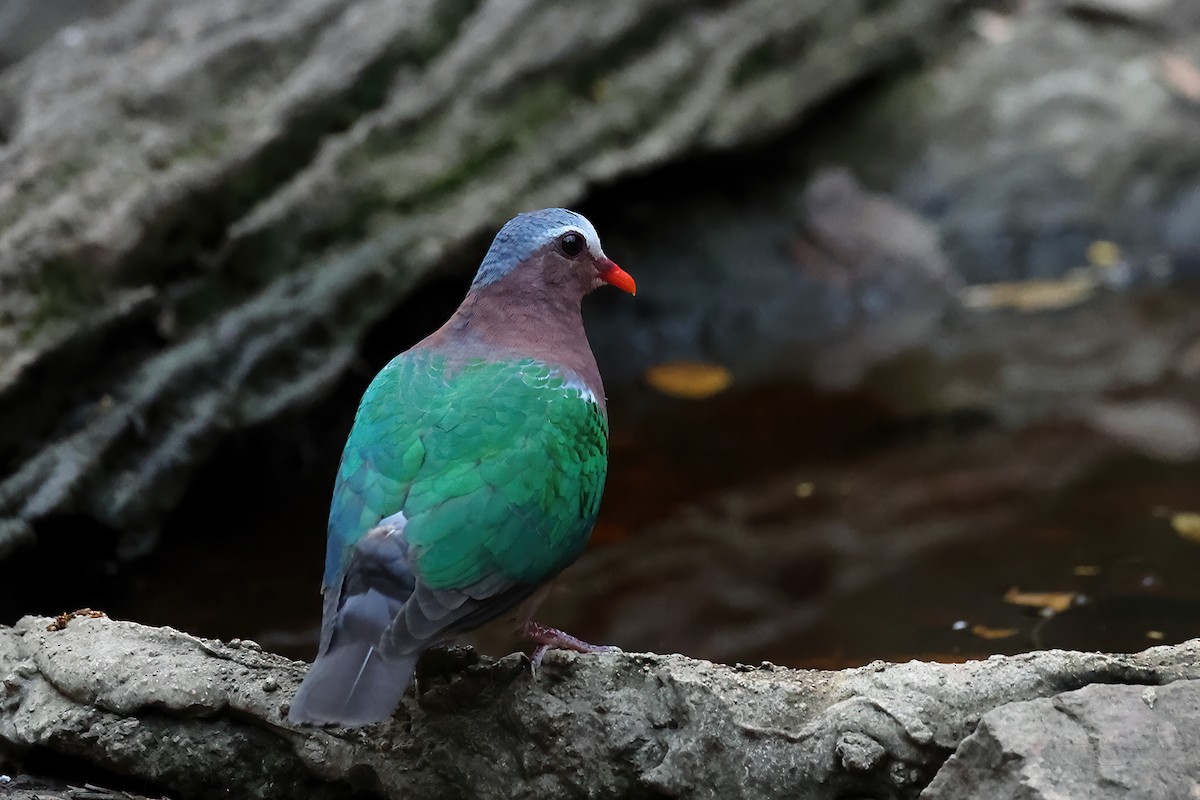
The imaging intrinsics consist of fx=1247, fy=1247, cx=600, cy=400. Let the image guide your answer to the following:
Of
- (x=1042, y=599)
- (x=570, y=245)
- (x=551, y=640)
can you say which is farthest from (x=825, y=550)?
(x=551, y=640)

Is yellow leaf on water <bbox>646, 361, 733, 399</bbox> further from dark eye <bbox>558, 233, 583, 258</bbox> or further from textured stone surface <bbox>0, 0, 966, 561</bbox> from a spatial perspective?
dark eye <bbox>558, 233, 583, 258</bbox>

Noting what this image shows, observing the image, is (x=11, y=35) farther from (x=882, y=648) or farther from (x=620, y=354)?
(x=882, y=648)

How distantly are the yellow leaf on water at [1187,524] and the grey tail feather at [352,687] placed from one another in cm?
297

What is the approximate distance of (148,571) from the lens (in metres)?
4.34

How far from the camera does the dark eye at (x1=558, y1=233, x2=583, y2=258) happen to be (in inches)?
122

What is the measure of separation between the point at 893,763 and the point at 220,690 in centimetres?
135

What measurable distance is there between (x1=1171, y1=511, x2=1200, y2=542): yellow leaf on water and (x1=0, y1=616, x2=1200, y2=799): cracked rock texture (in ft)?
6.18

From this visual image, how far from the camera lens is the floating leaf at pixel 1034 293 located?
6.85 metres

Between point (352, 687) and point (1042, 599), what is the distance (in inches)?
94.6

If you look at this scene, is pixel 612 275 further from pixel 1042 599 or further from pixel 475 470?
pixel 1042 599

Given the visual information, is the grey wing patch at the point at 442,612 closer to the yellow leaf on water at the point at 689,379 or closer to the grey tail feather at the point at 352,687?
the grey tail feather at the point at 352,687

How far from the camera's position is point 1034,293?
697cm

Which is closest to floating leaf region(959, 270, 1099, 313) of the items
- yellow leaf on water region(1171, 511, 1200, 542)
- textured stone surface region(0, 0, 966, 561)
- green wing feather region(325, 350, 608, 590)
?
textured stone surface region(0, 0, 966, 561)

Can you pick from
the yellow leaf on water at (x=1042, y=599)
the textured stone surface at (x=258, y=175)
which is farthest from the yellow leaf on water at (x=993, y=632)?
the textured stone surface at (x=258, y=175)
